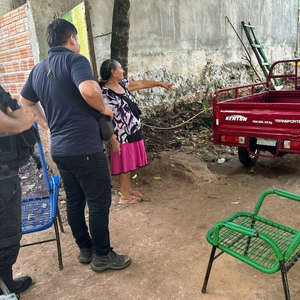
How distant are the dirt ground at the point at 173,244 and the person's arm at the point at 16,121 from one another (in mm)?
1278

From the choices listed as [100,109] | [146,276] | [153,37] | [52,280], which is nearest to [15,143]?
[100,109]

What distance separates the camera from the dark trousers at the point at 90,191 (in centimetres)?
A: 237

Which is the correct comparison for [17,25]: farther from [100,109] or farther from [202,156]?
[202,156]

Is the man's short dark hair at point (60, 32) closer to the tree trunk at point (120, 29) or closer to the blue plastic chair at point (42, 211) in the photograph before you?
the blue plastic chair at point (42, 211)

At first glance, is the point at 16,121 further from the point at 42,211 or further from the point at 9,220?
the point at 42,211

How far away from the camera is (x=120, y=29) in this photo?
4680 mm

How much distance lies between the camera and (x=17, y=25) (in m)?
4.40

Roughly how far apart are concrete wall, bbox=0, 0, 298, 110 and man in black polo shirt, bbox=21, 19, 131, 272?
6.95 ft

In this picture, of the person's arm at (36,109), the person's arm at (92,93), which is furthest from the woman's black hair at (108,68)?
the person's arm at (92,93)

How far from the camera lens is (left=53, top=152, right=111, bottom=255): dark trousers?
93.2 inches

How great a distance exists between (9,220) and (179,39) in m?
6.56

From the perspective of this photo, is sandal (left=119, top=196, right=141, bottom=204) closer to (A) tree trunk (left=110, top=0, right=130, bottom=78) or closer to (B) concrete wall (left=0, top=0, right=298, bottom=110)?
(A) tree trunk (left=110, top=0, right=130, bottom=78)

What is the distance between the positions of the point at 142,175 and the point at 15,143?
2.83 meters

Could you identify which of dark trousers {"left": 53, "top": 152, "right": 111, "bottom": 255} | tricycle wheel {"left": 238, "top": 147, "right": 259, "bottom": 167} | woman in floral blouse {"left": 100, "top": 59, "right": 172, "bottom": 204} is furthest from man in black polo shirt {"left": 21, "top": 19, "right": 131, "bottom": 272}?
tricycle wheel {"left": 238, "top": 147, "right": 259, "bottom": 167}
